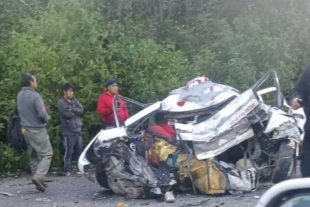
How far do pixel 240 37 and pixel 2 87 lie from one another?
5332mm

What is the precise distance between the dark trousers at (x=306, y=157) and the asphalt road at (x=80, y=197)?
3.27 m

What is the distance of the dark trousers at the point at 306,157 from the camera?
712 centimetres

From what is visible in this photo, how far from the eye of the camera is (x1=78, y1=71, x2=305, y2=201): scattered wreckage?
1104 cm

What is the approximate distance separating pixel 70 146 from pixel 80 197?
8.78ft

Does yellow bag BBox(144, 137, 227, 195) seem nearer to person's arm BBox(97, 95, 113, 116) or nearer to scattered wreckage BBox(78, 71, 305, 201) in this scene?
scattered wreckage BBox(78, 71, 305, 201)

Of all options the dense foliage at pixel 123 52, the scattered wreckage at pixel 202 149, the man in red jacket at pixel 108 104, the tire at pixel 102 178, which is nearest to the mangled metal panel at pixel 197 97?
the scattered wreckage at pixel 202 149

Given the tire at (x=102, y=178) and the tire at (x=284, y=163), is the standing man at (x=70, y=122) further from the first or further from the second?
the tire at (x=284, y=163)

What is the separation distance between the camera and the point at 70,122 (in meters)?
14.4

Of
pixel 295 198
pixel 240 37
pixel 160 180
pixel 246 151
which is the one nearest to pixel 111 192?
pixel 160 180

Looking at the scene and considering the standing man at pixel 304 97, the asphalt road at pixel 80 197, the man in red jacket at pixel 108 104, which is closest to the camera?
the standing man at pixel 304 97

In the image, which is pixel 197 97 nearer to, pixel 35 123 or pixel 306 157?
pixel 35 123

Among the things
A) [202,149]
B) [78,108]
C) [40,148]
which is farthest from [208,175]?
[78,108]

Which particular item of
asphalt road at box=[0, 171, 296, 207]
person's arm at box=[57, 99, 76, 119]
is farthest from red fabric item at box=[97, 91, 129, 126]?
asphalt road at box=[0, 171, 296, 207]

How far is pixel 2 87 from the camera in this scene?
1516 cm
